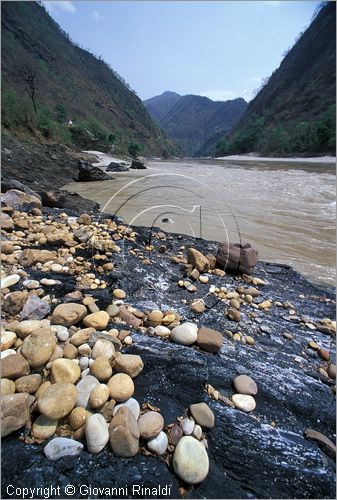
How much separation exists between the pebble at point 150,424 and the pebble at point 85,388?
26 cm

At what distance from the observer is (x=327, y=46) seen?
5766 cm

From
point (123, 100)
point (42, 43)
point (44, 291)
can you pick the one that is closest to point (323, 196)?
point (44, 291)

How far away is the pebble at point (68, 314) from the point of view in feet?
5.52

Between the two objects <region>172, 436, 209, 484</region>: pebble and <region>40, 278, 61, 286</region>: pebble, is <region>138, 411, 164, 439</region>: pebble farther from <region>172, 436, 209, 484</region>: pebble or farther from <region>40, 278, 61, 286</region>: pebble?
<region>40, 278, 61, 286</region>: pebble

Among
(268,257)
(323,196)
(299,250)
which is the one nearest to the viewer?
(268,257)

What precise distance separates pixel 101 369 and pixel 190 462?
1.87 feet

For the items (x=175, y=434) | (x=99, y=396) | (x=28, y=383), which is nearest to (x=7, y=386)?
(x=28, y=383)

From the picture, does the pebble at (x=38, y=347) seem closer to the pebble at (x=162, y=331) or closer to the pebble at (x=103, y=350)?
the pebble at (x=103, y=350)

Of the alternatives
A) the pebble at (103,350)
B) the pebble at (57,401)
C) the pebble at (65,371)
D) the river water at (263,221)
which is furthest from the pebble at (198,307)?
the river water at (263,221)

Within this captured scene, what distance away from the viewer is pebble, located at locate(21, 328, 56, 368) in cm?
137

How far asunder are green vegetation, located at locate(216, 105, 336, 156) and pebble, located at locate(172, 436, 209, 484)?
38.1 m

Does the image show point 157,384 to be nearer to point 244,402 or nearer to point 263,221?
point 244,402

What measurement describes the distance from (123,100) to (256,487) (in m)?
95.4

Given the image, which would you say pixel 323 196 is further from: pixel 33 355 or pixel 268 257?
pixel 33 355
